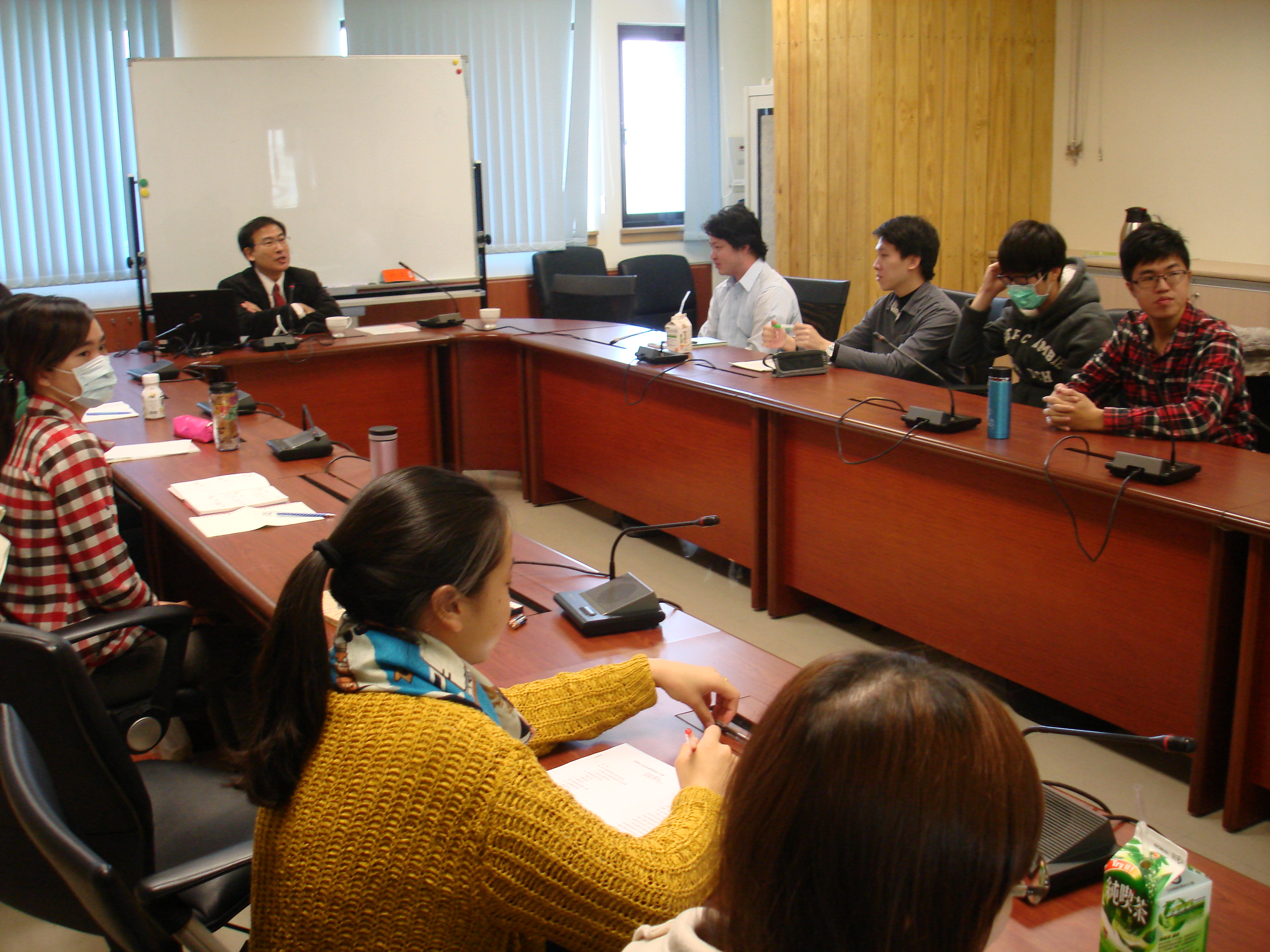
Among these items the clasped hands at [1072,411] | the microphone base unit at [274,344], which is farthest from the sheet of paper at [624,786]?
the microphone base unit at [274,344]

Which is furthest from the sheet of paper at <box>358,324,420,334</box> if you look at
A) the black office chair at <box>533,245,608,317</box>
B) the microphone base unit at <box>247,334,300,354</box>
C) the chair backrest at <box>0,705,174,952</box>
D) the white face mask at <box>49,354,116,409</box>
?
the chair backrest at <box>0,705,174,952</box>

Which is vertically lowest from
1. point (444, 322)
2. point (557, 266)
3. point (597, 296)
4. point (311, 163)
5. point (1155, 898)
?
point (1155, 898)

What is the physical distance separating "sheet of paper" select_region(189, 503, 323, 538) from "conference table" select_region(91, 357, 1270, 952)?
2 cm

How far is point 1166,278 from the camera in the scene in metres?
2.75

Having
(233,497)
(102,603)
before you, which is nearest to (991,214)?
(233,497)

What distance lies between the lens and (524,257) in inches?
272

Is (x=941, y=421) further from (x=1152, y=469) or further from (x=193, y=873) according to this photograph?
(x=193, y=873)

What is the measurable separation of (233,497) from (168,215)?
3351mm

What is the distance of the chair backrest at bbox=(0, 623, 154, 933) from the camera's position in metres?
1.44

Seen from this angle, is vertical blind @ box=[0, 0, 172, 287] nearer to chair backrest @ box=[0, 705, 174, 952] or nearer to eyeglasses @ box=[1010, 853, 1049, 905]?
chair backrest @ box=[0, 705, 174, 952]

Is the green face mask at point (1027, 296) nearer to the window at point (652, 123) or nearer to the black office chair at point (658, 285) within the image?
the black office chair at point (658, 285)

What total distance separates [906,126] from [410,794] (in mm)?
5268

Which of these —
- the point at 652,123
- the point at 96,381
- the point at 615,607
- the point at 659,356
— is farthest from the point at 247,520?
the point at 652,123

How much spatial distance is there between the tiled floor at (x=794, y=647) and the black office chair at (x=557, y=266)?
4.27 ft
